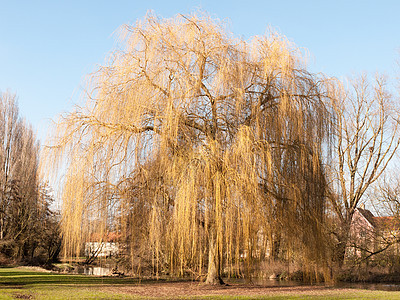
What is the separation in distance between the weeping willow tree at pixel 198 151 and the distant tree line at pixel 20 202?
17.4m

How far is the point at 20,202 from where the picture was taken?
93.6ft

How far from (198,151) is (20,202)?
22299mm

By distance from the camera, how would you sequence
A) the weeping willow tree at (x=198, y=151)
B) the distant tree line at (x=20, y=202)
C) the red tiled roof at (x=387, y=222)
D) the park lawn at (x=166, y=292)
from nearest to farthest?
the park lawn at (x=166, y=292), the weeping willow tree at (x=198, y=151), the red tiled roof at (x=387, y=222), the distant tree line at (x=20, y=202)

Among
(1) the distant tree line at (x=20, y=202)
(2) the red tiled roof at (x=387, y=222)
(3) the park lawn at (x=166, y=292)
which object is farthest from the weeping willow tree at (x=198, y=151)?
(1) the distant tree line at (x=20, y=202)

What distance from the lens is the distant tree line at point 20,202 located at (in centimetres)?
2773

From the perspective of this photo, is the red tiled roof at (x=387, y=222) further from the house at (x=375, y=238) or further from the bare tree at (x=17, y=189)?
the bare tree at (x=17, y=189)

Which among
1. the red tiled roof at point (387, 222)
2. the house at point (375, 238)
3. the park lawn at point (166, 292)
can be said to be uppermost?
the red tiled roof at point (387, 222)

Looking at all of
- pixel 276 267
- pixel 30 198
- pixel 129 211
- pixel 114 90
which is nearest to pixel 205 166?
pixel 129 211

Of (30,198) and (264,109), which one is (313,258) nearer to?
(264,109)

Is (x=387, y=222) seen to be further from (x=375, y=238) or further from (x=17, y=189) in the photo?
(x=17, y=189)

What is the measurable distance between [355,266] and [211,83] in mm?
13662

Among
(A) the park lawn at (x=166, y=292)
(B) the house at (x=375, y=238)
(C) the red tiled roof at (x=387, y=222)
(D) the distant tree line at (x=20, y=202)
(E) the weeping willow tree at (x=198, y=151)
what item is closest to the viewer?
(A) the park lawn at (x=166, y=292)

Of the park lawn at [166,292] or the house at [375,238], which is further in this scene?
the house at [375,238]

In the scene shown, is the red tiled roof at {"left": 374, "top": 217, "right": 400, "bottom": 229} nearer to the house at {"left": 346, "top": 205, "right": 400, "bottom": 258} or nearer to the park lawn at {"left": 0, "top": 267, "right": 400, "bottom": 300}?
the house at {"left": 346, "top": 205, "right": 400, "bottom": 258}
